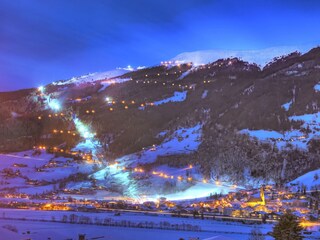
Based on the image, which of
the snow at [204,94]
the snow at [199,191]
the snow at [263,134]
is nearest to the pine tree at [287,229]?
the snow at [199,191]

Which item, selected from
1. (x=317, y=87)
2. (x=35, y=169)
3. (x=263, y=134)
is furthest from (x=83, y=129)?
(x=317, y=87)

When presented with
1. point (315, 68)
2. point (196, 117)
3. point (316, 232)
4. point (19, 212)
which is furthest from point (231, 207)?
point (315, 68)

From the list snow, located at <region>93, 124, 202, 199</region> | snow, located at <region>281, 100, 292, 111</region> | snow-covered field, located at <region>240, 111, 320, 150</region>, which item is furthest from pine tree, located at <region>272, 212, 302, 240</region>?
snow, located at <region>281, 100, 292, 111</region>

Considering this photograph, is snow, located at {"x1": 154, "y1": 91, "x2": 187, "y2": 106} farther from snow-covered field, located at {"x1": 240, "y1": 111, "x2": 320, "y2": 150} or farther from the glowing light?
snow-covered field, located at {"x1": 240, "y1": 111, "x2": 320, "y2": 150}

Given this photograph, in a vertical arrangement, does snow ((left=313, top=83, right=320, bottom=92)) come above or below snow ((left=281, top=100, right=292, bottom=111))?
above

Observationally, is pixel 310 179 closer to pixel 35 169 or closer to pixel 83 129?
pixel 35 169

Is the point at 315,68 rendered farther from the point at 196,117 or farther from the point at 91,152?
the point at 91,152

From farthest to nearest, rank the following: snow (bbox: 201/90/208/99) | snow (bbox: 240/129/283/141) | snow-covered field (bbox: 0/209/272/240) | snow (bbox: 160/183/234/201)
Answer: snow (bbox: 201/90/208/99) → snow (bbox: 240/129/283/141) → snow (bbox: 160/183/234/201) → snow-covered field (bbox: 0/209/272/240)
